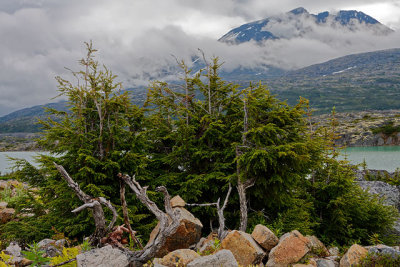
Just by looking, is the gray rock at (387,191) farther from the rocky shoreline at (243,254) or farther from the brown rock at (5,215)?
the brown rock at (5,215)

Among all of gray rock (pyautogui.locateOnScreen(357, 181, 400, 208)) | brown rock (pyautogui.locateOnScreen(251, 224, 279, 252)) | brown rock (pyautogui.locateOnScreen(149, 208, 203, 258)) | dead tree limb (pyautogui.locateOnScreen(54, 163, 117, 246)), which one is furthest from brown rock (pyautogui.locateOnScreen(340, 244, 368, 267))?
gray rock (pyautogui.locateOnScreen(357, 181, 400, 208))

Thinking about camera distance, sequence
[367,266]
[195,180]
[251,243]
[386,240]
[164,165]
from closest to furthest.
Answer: [367,266], [251,243], [195,180], [386,240], [164,165]

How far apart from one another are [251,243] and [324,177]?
858 cm

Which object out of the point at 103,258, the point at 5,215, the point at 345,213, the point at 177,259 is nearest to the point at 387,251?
the point at 177,259

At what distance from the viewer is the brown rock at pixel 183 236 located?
342 inches

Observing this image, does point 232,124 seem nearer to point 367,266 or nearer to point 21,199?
point 367,266

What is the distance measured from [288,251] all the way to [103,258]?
4679mm

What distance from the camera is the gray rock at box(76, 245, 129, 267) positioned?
16.0 ft

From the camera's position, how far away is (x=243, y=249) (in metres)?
6.96

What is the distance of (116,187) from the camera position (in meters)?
11.2

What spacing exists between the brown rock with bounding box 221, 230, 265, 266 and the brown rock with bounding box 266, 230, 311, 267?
34cm

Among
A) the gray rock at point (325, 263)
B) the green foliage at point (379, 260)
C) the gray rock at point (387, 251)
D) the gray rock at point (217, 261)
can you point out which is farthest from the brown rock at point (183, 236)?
the gray rock at point (387, 251)

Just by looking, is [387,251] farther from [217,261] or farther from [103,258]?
[103,258]

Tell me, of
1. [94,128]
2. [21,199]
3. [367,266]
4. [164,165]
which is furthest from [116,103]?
[367,266]
